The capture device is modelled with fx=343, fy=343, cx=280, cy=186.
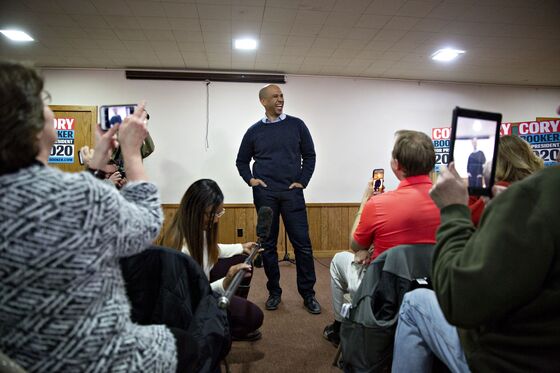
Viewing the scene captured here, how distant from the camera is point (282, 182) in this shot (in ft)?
9.19

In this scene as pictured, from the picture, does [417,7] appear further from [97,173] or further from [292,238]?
[97,173]

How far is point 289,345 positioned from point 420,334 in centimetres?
127

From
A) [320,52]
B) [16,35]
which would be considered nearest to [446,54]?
[320,52]

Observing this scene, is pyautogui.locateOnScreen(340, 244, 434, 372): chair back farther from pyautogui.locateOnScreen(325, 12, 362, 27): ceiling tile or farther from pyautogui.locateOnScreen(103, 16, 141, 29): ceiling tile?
pyautogui.locateOnScreen(103, 16, 141, 29): ceiling tile

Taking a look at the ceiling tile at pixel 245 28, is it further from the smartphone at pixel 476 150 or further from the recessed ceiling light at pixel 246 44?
the smartphone at pixel 476 150

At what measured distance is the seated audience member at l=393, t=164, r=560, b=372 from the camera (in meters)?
0.66

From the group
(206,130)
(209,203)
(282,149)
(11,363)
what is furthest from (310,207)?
(11,363)

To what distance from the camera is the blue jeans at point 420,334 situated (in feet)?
3.31

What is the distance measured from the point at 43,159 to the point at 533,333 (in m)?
1.10

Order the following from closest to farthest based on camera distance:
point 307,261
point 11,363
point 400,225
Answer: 1. point 11,363
2. point 400,225
3. point 307,261

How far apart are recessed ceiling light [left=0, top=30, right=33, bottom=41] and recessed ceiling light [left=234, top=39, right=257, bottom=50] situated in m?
2.25

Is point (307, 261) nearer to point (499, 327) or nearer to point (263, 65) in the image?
point (499, 327)

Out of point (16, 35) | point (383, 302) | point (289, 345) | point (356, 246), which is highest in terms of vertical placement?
point (16, 35)

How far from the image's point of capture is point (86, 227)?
2.11ft
